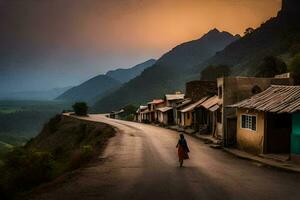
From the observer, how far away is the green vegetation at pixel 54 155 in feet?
101

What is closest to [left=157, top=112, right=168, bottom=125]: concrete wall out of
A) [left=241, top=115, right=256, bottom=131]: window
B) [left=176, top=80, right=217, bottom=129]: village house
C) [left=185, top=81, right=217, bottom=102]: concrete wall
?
[left=176, top=80, right=217, bottom=129]: village house

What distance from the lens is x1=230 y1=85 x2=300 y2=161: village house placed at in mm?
24875

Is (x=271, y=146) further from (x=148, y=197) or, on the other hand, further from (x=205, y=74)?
(x=205, y=74)

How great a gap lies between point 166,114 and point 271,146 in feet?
156

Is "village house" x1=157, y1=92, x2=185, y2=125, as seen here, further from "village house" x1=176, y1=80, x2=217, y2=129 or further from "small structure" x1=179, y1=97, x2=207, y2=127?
"small structure" x1=179, y1=97, x2=207, y2=127

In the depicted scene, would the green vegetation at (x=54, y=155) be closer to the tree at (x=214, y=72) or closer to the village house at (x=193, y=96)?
the village house at (x=193, y=96)

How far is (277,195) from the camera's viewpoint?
17.0m

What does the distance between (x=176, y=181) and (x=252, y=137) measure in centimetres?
1263

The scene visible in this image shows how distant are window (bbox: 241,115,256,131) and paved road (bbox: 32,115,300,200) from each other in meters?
3.15

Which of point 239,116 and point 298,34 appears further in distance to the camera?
point 298,34

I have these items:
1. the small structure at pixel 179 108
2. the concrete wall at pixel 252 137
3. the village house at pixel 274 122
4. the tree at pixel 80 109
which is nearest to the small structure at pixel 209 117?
the concrete wall at pixel 252 137

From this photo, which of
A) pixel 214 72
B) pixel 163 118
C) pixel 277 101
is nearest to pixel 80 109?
pixel 163 118

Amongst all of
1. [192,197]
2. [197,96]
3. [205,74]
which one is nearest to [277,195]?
[192,197]

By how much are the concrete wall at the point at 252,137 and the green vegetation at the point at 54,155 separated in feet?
37.1
